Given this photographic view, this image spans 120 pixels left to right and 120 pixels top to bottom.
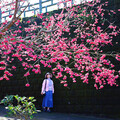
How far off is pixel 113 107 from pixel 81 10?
475 cm

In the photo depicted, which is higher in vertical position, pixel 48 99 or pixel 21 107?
pixel 21 107

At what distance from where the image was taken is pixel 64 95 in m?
9.63

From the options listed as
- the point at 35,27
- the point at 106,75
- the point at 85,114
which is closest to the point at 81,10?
the point at 35,27

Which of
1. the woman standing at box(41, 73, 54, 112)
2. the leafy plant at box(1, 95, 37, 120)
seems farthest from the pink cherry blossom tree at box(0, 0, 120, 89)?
the leafy plant at box(1, 95, 37, 120)

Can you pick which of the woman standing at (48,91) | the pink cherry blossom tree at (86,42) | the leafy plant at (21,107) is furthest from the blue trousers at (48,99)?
the leafy plant at (21,107)

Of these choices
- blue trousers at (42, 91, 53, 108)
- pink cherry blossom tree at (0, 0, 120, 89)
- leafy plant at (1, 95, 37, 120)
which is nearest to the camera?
leafy plant at (1, 95, 37, 120)

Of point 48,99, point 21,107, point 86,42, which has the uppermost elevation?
point 86,42

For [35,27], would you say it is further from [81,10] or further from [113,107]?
[113,107]

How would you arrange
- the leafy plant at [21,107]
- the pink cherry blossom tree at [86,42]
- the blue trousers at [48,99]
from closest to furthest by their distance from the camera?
the leafy plant at [21,107], the pink cherry blossom tree at [86,42], the blue trousers at [48,99]

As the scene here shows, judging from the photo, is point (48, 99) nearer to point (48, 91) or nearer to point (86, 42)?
point (48, 91)

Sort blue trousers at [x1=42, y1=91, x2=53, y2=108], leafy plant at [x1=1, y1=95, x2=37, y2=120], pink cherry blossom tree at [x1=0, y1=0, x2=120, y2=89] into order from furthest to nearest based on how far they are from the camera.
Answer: blue trousers at [x1=42, y1=91, x2=53, y2=108] < pink cherry blossom tree at [x1=0, y1=0, x2=120, y2=89] < leafy plant at [x1=1, y1=95, x2=37, y2=120]

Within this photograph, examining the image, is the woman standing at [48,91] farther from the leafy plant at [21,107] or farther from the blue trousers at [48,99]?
the leafy plant at [21,107]

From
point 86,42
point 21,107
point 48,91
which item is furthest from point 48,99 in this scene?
point 21,107

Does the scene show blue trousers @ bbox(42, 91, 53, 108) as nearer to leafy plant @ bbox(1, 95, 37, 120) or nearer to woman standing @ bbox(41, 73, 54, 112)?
woman standing @ bbox(41, 73, 54, 112)
